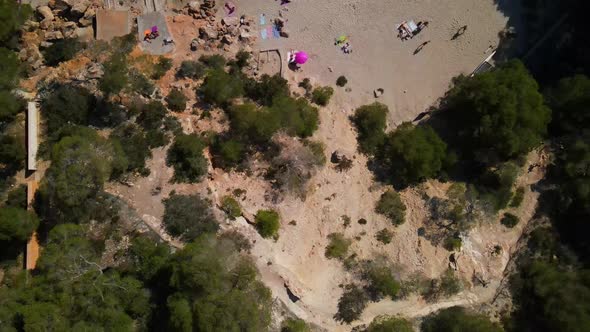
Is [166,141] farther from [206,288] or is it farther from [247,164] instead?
[206,288]

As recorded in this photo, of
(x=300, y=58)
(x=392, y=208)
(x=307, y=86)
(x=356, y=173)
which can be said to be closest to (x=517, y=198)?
(x=392, y=208)

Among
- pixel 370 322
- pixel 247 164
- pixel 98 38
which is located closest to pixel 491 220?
pixel 370 322

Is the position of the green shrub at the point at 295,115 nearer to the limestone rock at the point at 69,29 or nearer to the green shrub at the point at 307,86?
the green shrub at the point at 307,86

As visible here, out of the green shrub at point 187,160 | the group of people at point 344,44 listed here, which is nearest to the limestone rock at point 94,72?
the green shrub at point 187,160

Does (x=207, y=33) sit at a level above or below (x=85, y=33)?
above

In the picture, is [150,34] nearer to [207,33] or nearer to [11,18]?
[207,33]

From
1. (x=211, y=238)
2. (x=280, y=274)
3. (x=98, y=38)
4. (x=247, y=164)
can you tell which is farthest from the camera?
(x=98, y=38)
